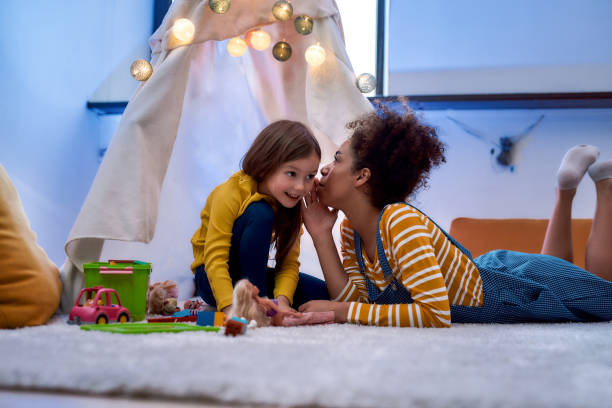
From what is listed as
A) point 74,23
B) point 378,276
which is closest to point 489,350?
point 378,276

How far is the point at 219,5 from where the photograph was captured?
1.51 metres

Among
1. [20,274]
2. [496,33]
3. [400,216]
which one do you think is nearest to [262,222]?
[400,216]

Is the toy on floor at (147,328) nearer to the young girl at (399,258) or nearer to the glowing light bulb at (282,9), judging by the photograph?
the young girl at (399,258)

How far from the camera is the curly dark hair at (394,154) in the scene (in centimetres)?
125

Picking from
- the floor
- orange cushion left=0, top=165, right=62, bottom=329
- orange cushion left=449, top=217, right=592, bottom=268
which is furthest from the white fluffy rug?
orange cushion left=449, top=217, right=592, bottom=268

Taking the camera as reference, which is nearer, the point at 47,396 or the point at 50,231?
the point at 47,396

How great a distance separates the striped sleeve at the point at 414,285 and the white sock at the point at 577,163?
0.80 metres

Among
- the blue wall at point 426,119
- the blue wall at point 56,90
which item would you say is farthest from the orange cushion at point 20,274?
→ the blue wall at point 426,119

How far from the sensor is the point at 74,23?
2.62m

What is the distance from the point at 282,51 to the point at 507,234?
1.18 meters

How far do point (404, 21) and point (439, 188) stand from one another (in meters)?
0.90

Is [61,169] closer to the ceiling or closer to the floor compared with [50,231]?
closer to the ceiling

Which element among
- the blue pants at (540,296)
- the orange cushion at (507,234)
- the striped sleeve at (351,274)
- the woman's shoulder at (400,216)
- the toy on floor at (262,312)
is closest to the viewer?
the toy on floor at (262,312)

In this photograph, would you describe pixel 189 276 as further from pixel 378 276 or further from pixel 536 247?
pixel 536 247
